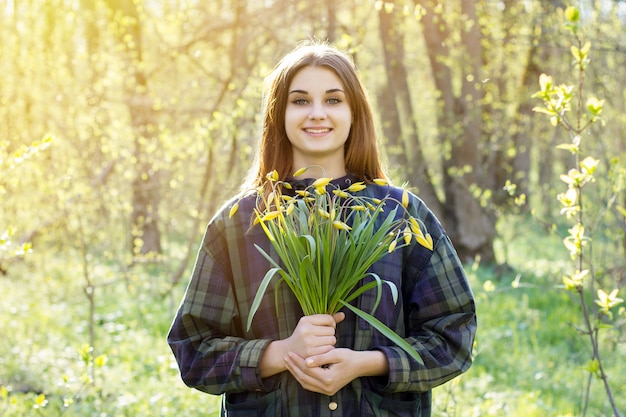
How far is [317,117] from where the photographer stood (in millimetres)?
2252

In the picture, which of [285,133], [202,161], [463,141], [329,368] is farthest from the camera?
[463,141]

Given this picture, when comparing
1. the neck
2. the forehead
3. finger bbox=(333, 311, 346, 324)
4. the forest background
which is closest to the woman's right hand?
finger bbox=(333, 311, 346, 324)

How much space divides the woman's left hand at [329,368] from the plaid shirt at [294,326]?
0.09m

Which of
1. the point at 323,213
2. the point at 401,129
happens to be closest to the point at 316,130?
the point at 323,213

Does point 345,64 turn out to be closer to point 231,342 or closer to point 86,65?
point 231,342

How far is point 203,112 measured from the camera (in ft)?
→ 23.6

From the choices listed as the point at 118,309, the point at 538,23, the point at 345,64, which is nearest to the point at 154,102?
the point at 118,309

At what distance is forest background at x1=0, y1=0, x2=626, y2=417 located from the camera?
5.00 metres

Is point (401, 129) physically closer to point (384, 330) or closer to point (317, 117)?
point (317, 117)

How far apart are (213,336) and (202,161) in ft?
16.3

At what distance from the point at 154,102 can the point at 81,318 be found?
222 cm

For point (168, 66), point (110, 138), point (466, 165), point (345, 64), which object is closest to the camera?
point (345, 64)

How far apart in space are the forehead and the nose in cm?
6

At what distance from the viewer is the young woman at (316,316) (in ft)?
6.78
